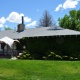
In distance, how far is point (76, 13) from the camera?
237 feet

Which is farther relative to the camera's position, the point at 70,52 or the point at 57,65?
the point at 70,52

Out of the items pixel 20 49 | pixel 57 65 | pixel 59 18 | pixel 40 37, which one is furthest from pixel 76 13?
pixel 57 65

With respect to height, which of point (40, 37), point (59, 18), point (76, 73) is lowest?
point (76, 73)

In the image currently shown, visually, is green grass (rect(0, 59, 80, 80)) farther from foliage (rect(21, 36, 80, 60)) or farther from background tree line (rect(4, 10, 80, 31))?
background tree line (rect(4, 10, 80, 31))

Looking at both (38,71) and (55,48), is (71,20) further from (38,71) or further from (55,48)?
(38,71)

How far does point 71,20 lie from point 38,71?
52.6 metres

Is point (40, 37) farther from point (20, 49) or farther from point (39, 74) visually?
point (39, 74)

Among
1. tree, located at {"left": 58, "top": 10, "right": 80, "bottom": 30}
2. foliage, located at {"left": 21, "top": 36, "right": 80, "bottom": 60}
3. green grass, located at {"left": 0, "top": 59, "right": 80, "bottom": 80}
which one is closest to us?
green grass, located at {"left": 0, "top": 59, "right": 80, "bottom": 80}

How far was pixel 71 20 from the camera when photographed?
69938mm

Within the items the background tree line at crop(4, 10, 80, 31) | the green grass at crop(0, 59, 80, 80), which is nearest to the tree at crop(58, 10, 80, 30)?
the background tree line at crop(4, 10, 80, 31)

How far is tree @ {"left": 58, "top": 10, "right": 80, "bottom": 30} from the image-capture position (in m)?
68.5

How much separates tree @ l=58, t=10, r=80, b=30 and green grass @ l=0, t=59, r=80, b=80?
1894 inches

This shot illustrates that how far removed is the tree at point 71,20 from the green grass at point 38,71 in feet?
158

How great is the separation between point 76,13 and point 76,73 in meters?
55.5
